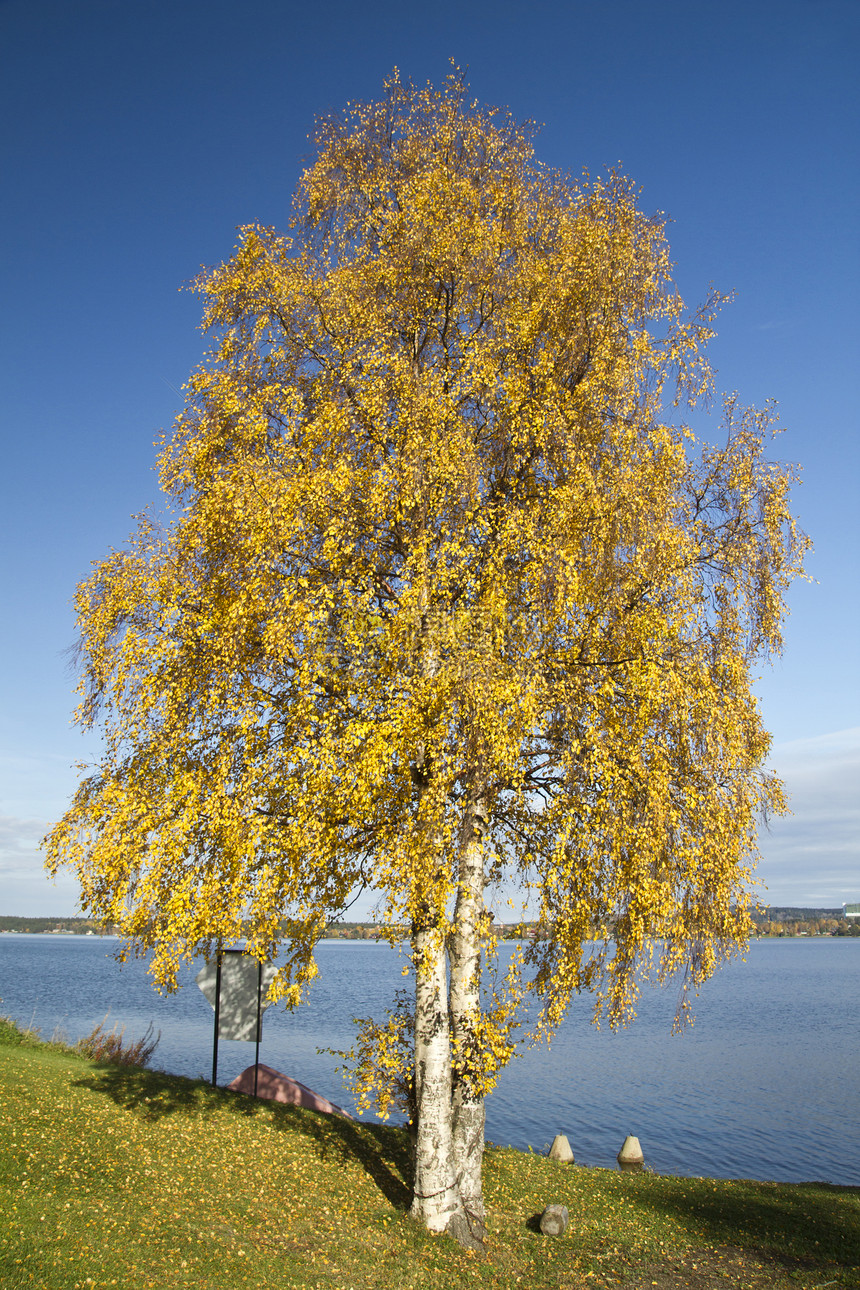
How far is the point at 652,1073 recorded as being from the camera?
32156mm

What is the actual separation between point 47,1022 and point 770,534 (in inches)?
1539

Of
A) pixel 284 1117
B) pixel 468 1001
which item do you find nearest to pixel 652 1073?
pixel 284 1117

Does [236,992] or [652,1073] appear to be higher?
[236,992]

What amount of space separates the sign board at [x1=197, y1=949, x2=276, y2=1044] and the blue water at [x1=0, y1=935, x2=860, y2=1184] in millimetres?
1536

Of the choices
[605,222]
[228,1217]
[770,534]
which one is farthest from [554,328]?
[228,1217]

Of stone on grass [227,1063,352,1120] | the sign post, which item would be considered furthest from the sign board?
stone on grass [227,1063,352,1120]

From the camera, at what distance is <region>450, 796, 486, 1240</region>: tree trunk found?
1097 centimetres

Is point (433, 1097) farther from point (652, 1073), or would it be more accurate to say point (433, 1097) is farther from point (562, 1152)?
point (652, 1073)

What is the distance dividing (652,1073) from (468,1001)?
25.5m

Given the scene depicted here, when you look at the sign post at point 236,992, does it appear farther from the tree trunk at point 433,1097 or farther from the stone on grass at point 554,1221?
the stone on grass at point 554,1221

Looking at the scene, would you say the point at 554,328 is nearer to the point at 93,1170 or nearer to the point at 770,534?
the point at 770,534

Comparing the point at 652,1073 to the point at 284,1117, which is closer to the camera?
the point at 284,1117

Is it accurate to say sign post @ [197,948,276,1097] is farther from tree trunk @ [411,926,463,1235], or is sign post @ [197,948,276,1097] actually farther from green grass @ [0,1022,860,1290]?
tree trunk @ [411,926,463,1235]

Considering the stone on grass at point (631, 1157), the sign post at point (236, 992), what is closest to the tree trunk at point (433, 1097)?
the sign post at point (236, 992)
